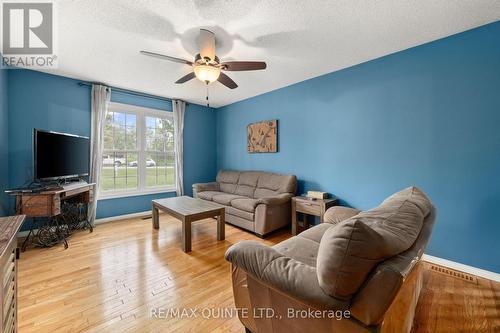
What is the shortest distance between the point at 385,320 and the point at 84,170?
4.35 m

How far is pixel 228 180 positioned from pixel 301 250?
10.5 ft

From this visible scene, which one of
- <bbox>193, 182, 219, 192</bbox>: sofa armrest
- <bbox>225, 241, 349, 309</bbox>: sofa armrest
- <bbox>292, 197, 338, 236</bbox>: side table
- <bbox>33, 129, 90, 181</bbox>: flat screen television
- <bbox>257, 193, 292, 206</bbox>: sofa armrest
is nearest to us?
<bbox>225, 241, 349, 309</bbox>: sofa armrest

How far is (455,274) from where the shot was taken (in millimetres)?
2193

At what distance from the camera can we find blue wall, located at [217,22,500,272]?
2.12 metres

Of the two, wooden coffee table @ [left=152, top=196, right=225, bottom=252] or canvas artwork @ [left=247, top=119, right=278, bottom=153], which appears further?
canvas artwork @ [left=247, top=119, right=278, bottom=153]

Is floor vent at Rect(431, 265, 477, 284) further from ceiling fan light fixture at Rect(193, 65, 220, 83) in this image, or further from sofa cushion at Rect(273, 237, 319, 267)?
ceiling fan light fixture at Rect(193, 65, 220, 83)

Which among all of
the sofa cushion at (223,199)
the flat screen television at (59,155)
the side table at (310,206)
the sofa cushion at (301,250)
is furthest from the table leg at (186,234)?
the flat screen television at (59,155)

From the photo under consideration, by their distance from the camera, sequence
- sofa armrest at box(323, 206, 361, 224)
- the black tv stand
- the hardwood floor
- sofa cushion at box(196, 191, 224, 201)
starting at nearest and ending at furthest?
the hardwood floor < sofa armrest at box(323, 206, 361, 224) < the black tv stand < sofa cushion at box(196, 191, 224, 201)

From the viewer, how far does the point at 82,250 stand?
8.91ft

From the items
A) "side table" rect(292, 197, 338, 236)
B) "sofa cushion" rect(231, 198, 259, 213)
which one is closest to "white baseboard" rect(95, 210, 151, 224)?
"sofa cushion" rect(231, 198, 259, 213)

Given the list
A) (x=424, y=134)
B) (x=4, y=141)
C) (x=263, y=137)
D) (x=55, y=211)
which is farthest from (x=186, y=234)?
(x=424, y=134)

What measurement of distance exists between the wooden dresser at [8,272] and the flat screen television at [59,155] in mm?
1999

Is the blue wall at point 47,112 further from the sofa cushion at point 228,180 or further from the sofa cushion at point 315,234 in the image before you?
the sofa cushion at point 315,234

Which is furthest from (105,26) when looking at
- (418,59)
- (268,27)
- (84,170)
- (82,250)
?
(418,59)
